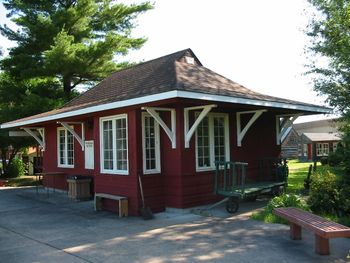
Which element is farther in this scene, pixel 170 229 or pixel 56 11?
pixel 56 11

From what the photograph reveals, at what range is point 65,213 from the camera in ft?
34.5

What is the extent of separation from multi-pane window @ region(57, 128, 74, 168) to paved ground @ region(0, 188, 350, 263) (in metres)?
4.39

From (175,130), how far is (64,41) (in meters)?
9.83

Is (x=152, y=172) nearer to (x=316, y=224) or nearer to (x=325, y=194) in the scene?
(x=325, y=194)

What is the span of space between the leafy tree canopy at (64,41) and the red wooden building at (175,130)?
678 cm

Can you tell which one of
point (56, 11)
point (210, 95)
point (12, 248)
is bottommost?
point (12, 248)

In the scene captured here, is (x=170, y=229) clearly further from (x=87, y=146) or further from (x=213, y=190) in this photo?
(x=87, y=146)

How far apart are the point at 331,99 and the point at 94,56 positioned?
1057 cm

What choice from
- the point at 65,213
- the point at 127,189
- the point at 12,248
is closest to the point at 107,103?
the point at 127,189

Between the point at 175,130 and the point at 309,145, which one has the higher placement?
the point at 175,130

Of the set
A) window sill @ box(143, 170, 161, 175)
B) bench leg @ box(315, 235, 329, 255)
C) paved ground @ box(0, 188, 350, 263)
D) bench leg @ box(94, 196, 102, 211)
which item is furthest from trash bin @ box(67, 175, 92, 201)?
bench leg @ box(315, 235, 329, 255)

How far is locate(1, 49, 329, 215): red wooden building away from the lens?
9.29 metres

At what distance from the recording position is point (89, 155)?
44.0ft

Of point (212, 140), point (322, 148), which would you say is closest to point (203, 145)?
point (212, 140)
